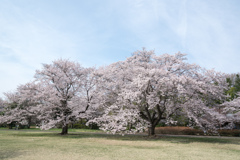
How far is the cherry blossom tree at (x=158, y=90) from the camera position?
2000cm

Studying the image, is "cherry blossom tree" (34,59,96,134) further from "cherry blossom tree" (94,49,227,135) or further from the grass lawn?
the grass lawn

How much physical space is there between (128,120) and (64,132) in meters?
10.6

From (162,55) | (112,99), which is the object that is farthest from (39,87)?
(162,55)

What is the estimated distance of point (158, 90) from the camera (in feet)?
67.4

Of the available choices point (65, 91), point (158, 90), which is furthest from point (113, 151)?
point (65, 91)

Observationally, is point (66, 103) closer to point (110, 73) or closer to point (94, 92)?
point (94, 92)

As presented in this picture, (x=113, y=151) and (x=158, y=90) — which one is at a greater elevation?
(x=158, y=90)

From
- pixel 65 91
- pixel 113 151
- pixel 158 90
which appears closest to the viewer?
pixel 113 151

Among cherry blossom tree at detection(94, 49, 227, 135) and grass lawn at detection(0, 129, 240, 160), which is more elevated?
cherry blossom tree at detection(94, 49, 227, 135)

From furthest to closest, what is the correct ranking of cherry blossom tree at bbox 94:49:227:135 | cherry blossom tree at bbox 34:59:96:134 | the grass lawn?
1. cherry blossom tree at bbox 34:59:96:134
2. cherry blossom tree at bbox 94:49:227:135
3. the grass lawn

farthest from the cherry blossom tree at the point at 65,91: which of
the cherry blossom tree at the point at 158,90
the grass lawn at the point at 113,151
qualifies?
the grass lawn at the point at 113,151

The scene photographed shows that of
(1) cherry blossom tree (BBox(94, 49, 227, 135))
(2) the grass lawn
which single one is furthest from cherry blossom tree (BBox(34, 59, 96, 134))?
(2) the grass lawn

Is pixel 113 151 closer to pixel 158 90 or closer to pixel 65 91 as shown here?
pixel 158 90

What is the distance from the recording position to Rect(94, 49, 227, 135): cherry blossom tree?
2000cm
